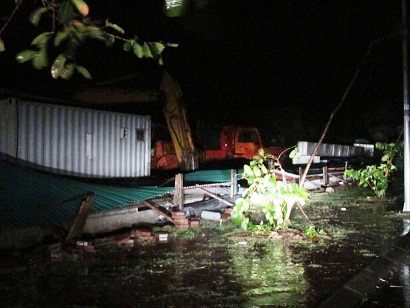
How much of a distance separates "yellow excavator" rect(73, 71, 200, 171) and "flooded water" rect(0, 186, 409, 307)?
630cm

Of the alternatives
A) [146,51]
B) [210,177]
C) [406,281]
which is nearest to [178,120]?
[210,177]

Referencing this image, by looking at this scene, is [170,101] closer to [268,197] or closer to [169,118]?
[169,118]

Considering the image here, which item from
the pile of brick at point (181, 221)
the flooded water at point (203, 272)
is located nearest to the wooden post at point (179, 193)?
the pile of brick at point (181, 221)

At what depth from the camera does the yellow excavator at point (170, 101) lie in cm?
1518

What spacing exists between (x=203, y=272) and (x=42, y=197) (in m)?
3.14

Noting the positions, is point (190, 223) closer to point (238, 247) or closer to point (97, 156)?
point (238, 247)

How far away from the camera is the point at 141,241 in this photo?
889cm

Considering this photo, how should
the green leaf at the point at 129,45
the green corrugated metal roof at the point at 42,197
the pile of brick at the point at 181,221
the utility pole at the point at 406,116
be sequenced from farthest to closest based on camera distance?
the utility pole at the point at 406,116
the pile of brick at the point at 181,221
the green corrugated metal roof at the point at 42,197
the green leaf at the point at 129,45

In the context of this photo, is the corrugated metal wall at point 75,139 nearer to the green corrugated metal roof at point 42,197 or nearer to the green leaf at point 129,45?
the green corrugated metal roof at point 42,197

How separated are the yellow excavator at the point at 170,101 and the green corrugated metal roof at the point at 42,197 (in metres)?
6.37

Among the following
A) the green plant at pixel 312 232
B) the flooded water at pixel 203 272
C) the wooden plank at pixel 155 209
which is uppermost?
the wooden plank at pixel 155 209

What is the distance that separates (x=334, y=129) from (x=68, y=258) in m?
35.1

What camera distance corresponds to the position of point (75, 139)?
11891 millimetres

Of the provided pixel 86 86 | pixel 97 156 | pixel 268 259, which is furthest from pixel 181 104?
pixel 268 259
